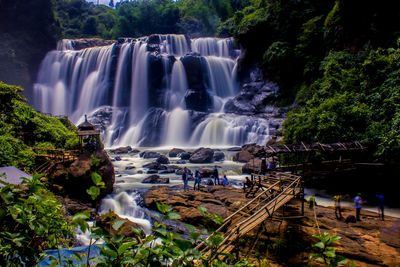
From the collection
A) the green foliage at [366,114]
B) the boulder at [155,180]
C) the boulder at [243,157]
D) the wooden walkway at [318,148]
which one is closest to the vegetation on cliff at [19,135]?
the boulder at [155,180]

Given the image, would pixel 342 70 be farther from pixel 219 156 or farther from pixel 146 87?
pixel 146 87

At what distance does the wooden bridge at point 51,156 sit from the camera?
12.9m

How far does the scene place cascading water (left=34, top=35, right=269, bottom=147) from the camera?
35.5 meters

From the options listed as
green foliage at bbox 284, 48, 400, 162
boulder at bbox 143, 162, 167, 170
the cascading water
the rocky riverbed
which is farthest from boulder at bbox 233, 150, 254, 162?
the rocky riverbed

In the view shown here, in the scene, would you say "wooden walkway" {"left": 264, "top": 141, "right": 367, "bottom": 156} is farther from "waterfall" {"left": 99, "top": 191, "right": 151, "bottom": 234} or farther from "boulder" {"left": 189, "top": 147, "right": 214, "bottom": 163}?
"boulder" {"left": 189, "top": 147, "right": 214, "bottom": 163}

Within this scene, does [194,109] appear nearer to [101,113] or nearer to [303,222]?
[101,113]

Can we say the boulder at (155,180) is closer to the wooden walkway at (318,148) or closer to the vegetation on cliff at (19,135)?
the vegetation on cliff at (19,135)

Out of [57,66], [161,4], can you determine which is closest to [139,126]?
[57,66]

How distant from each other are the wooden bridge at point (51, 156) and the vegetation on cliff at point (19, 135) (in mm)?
471

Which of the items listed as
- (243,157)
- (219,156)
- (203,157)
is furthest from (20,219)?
(219,156)

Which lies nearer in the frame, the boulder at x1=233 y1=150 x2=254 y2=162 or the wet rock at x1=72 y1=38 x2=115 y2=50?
the boulder at x1=233 y1=150 x2=254 y2=162

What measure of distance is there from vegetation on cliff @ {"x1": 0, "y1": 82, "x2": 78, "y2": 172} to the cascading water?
57.3ft

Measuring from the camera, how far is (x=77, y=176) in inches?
482

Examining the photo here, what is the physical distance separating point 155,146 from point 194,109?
852 centimetres
